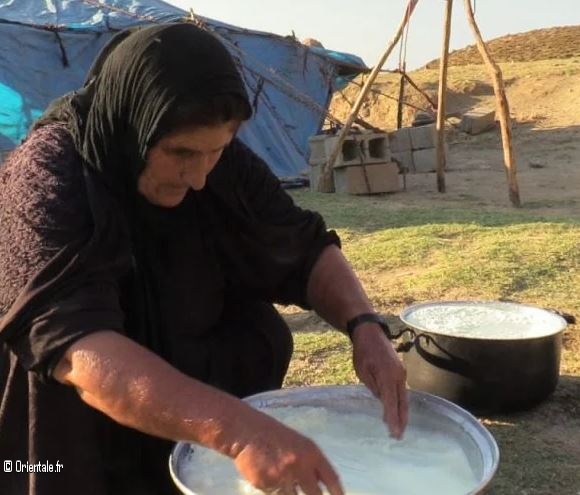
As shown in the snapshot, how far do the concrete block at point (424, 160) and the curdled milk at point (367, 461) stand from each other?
8565mm

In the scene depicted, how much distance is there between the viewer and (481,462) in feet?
5.06

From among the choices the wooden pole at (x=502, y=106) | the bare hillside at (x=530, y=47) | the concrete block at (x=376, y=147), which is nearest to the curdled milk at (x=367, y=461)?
the wooden pole at (x=502, y=106)

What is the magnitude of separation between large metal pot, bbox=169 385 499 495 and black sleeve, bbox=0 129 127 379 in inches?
11.3

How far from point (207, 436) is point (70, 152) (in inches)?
27.7

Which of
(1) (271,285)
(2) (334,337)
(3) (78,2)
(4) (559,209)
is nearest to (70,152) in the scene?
(1) (271,285)

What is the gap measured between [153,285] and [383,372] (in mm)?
534

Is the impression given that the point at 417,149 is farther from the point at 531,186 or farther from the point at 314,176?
the point at 314,176

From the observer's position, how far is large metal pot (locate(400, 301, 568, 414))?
2.59 metres

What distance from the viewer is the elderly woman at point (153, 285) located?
1.41m

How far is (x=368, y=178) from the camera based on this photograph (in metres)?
8.38

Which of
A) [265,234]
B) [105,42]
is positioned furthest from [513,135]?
[265,234]

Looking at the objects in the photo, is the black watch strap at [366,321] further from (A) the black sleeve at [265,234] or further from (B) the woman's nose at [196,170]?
(B) the woman's nose at [196,170]

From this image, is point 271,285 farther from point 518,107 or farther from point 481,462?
point 518,107

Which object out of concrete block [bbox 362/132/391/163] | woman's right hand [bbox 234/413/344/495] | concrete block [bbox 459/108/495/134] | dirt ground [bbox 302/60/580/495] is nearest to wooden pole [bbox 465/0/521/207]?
dirt ground [bbox 302/60/580/495]
